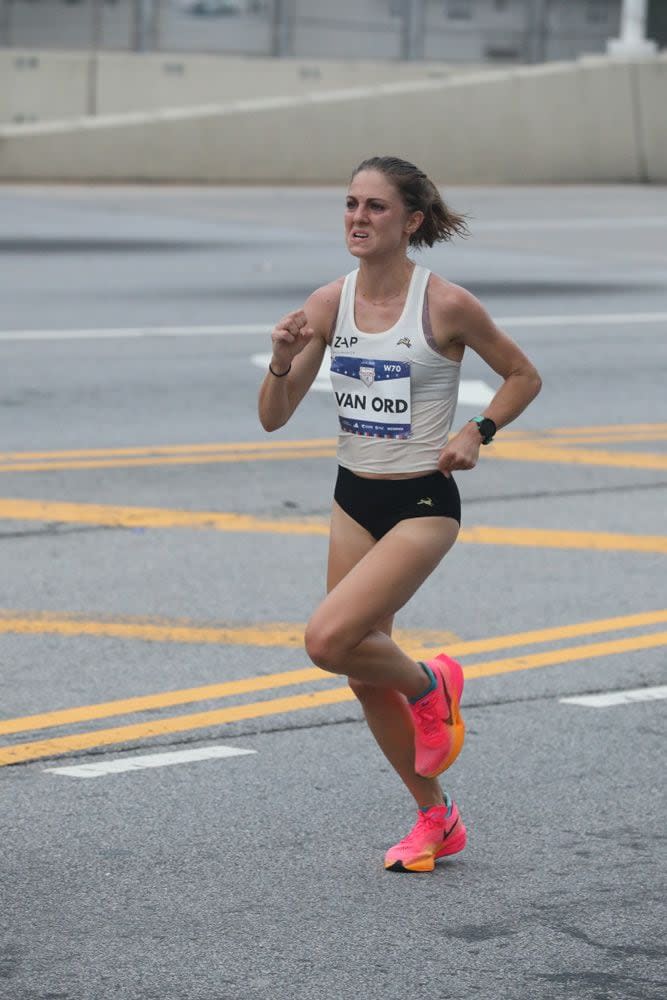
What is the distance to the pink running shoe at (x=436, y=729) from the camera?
5781 mm

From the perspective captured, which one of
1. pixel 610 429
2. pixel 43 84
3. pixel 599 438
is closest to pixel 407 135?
pixel 43 84

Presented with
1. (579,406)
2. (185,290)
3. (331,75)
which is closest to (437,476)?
(579,406)

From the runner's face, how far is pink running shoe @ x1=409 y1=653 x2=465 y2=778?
1180mm

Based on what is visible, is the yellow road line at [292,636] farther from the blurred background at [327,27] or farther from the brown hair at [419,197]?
the blurred background at [327,27]

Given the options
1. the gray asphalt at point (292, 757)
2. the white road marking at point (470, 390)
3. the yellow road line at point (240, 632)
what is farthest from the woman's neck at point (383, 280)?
the white road marking at point (470, 390)

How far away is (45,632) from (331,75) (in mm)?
32571

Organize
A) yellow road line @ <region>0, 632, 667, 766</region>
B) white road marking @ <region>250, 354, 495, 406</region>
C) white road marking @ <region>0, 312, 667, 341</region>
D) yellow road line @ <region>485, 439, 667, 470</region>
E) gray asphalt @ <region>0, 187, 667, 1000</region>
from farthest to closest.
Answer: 1. white road marking @ <region>0, 312, 667, 341</region>
2. white road marking @ <region>250, 354, 495, 406</region>
3. yellow road line @ <region>485, 439, 667, 470</region>
4. yellow road line @ <region>0, 632, 667, 766</region>
5. gray asphalt @ <region>0, 187, 667, 1000</region>

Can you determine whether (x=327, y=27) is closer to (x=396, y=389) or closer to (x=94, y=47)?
(x=94, y=47)

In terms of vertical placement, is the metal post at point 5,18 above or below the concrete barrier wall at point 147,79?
above

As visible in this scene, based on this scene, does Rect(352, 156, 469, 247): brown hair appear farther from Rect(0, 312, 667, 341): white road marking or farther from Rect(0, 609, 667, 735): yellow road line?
Rect(0, 312, 667, 341): white road marking

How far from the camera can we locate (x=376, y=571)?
5.60m

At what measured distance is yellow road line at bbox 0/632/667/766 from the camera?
6711 mm

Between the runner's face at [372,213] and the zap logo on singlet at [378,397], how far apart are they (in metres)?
0.31

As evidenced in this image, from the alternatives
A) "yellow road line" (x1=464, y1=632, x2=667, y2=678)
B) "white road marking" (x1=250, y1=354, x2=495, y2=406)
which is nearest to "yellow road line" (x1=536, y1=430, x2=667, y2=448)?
"white road marking" (x1=250, y1=354, x2=495, y2=406)
